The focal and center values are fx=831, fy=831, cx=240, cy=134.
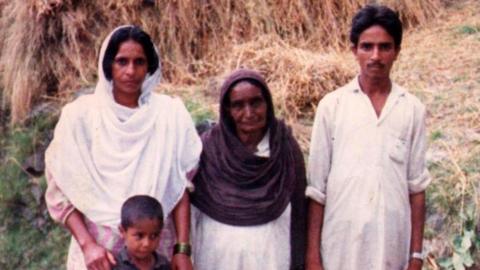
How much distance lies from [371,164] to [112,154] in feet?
3.27

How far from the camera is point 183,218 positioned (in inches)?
129

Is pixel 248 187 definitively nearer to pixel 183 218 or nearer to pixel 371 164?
pixel 183 218

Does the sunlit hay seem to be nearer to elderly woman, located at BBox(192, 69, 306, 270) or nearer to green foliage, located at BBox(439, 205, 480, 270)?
green foliage, located at BBox(439, 205, 480, 270)

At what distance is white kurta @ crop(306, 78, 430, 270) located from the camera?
127 inches

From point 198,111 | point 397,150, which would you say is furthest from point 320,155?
point 198,111

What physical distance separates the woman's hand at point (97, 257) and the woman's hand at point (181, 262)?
246 mm

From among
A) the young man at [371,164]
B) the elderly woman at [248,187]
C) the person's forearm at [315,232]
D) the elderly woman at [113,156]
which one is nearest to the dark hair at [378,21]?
the young man at [371,164]

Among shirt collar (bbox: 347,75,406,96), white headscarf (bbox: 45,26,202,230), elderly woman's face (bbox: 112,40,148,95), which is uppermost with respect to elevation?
elderly woman's face (bbox: 112,40,148,95)

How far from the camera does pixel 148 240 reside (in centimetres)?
302

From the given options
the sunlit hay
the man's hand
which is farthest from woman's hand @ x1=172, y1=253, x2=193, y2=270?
the sunlit hay

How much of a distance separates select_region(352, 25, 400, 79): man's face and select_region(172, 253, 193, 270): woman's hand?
1006 millimetres

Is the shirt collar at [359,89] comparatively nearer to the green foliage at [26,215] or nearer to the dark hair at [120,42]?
the dark hair at [120,42]

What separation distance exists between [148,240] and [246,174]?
Result: 495mm

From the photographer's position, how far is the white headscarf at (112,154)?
124 inches
